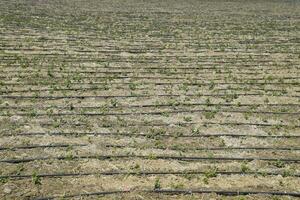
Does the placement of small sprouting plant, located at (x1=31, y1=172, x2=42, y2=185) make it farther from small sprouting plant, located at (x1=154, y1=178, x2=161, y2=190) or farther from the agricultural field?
small sprouting plant, located at (x1=154, y1=178, x2=161, y2=190)

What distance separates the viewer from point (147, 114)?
11688 mm

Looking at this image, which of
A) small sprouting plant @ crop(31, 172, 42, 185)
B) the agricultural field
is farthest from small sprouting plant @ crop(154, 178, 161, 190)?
small sprouting plant @ crop(31, 172, 42, 185)

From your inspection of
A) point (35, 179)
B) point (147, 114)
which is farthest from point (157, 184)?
point (147, 114)

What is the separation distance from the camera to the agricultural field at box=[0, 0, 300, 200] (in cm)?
860

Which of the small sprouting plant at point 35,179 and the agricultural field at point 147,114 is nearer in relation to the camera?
the small sprouting plant at point 35,179

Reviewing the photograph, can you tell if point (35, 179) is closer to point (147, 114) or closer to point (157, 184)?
point (157, 184)

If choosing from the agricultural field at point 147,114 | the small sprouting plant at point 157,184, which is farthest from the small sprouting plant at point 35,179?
the small sprouting plant at point 157,184

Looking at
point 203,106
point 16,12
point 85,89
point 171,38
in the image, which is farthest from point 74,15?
point 203,106

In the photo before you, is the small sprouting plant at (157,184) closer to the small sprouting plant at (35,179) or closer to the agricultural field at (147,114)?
the agricultural field at (147,114)

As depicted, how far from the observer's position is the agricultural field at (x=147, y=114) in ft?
28.2

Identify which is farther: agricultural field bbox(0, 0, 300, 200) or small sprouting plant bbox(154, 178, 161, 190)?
agricultural field bbox(0, 0, 300, 200)

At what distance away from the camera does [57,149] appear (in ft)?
31.9

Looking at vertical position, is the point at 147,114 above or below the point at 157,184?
above

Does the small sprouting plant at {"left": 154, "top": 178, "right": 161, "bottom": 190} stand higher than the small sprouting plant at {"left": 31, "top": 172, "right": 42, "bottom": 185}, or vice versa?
the small sprouting plant at {"left": 31, "top": 172, "right": 42, "bottom": 185}
